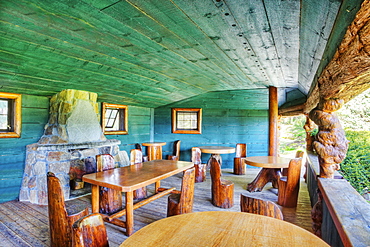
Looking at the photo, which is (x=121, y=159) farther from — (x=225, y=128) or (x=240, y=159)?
(x=225, y=128)

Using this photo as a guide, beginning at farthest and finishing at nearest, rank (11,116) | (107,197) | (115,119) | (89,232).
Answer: (115,119) → (11,116) → (107,197) → (89,232)

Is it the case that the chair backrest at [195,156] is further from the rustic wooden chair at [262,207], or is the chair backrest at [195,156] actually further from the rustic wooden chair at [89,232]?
the rustic wooden chair at [89,232]

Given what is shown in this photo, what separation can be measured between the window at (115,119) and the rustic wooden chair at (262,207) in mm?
4301

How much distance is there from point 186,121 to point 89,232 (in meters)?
5.98

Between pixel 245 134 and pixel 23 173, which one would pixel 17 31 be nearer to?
pixel 23 173

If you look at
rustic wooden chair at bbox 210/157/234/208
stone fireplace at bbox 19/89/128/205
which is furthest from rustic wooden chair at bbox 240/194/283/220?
stone fireplace at bbox 19/89/128/205

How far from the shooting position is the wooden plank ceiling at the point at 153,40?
161 centimetres

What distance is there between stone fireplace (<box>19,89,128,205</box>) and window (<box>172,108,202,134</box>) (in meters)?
2.82

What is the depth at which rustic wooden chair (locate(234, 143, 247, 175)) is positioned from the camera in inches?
227

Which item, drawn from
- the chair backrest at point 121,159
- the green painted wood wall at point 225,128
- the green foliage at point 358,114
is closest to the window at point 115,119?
the chair backrest at point 121,159

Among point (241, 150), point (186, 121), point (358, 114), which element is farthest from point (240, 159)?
point (358, 114)

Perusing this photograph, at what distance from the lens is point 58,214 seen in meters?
1.90

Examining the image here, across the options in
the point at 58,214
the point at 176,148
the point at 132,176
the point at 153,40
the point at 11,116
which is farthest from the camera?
the point at 176,148

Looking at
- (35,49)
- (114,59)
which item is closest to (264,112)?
(114,59)
